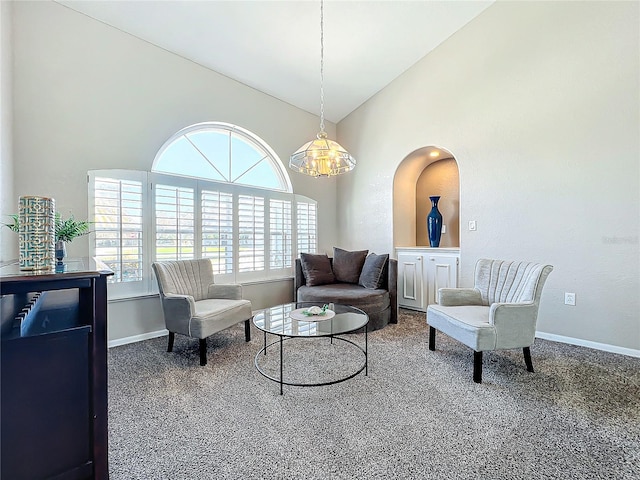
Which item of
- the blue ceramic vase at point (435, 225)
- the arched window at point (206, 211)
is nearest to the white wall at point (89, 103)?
the arched window at point (206, 211)

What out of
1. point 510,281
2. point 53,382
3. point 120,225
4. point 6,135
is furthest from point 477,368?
point 6,135

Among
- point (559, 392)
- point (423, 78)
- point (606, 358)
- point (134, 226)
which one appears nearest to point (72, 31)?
point (134, 226)

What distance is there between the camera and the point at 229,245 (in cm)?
394

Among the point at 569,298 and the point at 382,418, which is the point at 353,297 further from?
the point at 569,298

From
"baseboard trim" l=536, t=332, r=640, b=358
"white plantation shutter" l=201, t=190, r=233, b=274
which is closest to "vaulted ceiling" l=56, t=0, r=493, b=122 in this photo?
"white plantation shutter" l=201, t=190, r=233, b=274

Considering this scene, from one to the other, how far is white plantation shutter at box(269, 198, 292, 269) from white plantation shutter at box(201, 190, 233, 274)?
2.17 ft

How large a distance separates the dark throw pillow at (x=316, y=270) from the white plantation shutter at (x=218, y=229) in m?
0.98

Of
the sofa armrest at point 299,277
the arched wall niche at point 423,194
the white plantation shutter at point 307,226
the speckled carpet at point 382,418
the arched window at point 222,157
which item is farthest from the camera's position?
the white plantation shutter at point 307,226

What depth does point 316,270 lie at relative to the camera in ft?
13.6

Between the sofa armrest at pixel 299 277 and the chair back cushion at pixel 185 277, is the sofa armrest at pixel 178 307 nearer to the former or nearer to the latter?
the chair back cushion at pixel 185 277

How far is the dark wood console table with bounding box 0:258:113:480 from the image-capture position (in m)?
1.09

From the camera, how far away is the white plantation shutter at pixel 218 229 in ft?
12.2

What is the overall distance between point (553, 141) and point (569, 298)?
1648 millimetres

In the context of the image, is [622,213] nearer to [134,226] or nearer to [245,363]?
[245,363]
